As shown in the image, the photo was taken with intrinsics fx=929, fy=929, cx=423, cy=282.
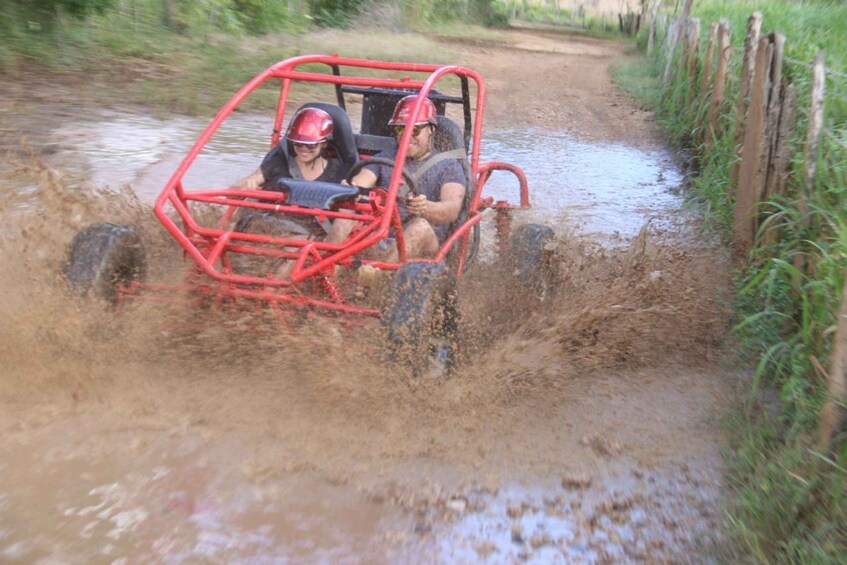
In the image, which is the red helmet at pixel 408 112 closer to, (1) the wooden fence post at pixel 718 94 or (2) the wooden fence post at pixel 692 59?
(1) the wooden fence post at pixel 718 94

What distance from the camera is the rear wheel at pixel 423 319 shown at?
3.54m

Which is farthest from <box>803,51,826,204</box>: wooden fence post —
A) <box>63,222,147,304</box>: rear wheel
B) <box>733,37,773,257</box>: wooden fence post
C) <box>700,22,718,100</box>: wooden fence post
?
<box>700,22,718,100</box>: wooden fence post

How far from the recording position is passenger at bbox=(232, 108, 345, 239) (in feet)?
14.0

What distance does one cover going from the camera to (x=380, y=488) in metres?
3.10

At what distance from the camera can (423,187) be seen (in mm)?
4688

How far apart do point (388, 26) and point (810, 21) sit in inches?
509

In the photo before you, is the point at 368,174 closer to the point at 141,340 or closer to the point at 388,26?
the point at 141,340

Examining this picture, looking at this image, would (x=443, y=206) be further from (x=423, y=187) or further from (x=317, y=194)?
(x=317, y=194)

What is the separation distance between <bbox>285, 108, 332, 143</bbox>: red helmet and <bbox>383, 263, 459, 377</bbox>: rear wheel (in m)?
1.09

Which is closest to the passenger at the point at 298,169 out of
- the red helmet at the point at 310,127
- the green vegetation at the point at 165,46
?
the red helmet at the point at 310,127

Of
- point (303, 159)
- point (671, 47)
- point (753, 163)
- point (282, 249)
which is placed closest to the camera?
point (282, 249)

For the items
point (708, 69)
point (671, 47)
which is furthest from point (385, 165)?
point (671, 47)

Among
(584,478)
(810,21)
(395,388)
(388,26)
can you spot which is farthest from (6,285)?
(388,26)

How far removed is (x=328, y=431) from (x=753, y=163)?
2.99 meters
